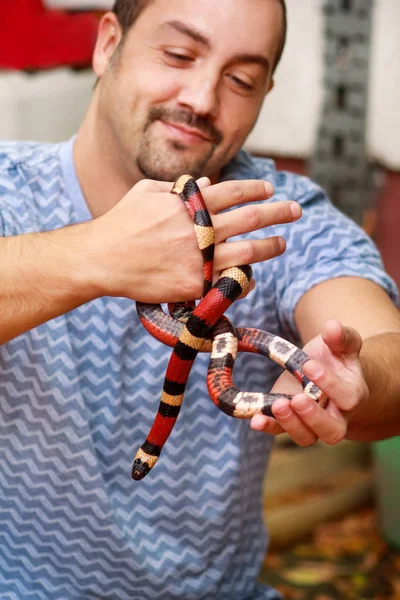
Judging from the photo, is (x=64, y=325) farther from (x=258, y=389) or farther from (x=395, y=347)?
(x=395, y=347)

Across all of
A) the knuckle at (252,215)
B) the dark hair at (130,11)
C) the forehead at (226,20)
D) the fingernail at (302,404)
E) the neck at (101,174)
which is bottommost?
the neck at (101,174)

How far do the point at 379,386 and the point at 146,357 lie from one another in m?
0.59

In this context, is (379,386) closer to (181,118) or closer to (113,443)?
(113,443)

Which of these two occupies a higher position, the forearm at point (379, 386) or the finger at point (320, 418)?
the finger at point (320, 418)

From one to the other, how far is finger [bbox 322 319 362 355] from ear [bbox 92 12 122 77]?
112cm

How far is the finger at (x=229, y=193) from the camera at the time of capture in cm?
146

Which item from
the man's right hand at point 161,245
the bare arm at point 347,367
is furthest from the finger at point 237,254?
the bare arm at point 347,367

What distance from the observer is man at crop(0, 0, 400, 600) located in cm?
190

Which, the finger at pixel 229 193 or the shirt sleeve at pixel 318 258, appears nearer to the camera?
the finger at pixel 229 193

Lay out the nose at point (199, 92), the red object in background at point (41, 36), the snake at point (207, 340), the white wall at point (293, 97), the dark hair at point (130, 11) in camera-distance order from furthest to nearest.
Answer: the red object in background at point (41, 36), the white wall at point (293, 97), the dark hair at point (130, 11), the nose at point (199, 92), the snake at point (207, 340)

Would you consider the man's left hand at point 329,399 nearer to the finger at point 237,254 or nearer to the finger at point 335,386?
the finger at point 335,386

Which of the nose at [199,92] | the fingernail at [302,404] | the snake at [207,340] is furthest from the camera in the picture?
the nose at [199,92]

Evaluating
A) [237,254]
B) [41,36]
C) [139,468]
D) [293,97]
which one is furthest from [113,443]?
[41,36]

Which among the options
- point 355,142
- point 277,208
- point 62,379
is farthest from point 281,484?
point 277,208
